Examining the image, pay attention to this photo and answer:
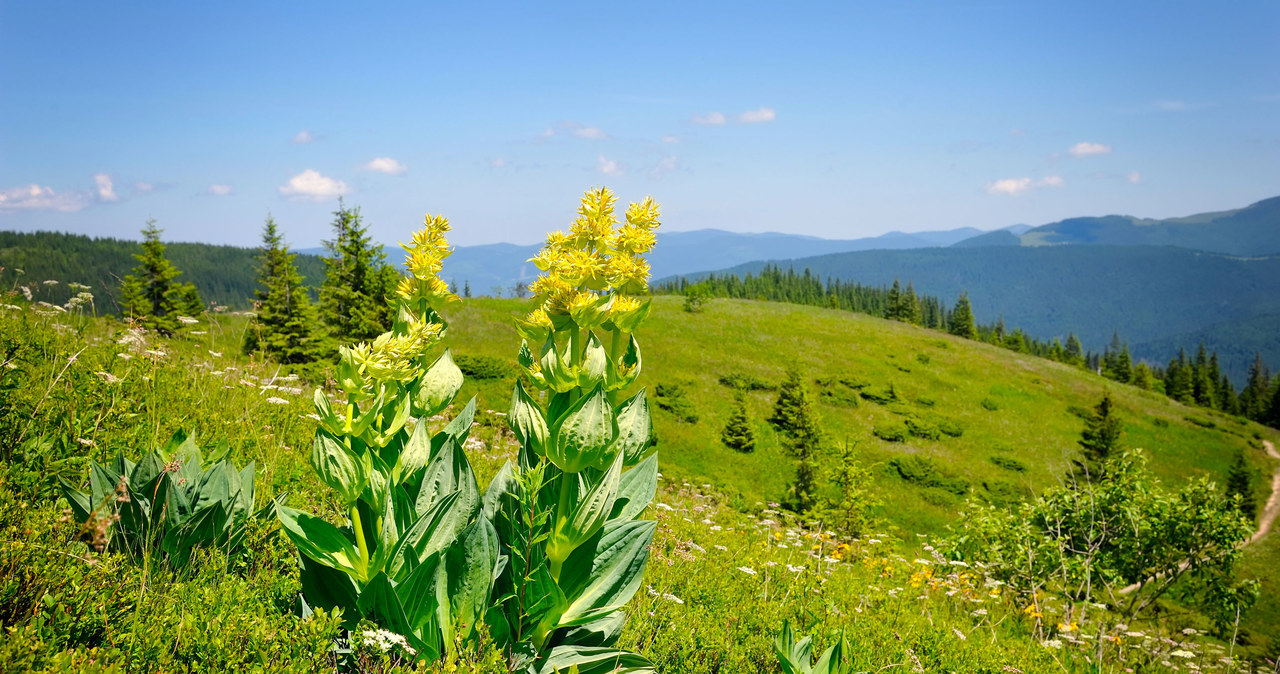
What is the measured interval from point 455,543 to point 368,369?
800 millimetres

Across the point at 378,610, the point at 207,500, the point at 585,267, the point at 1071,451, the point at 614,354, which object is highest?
the point at 585,267

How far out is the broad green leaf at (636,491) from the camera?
2877 millimetres

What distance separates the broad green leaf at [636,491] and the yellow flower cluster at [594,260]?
0.86 metres

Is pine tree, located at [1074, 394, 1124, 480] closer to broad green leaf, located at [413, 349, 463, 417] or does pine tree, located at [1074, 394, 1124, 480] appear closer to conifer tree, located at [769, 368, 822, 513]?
conifer tree, located at [769, 368, 822, 513]

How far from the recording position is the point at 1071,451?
40469mm

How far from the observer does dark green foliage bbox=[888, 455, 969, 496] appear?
32.0 m

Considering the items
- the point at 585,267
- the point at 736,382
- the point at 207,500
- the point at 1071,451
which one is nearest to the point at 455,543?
the point at 585,267

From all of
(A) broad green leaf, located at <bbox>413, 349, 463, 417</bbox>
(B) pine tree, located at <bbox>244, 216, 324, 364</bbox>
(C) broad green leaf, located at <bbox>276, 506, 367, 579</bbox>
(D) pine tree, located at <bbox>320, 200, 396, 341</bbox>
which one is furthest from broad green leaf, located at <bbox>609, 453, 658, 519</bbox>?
(B) pine tree, located at <bbox>244, 216, 324, 364</bbox>

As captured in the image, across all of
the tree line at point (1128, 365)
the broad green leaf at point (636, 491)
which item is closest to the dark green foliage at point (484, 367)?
the tree line at point (1128, 365)

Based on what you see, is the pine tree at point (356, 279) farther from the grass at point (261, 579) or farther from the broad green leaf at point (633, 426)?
the broad green leaf at point (633, 426)

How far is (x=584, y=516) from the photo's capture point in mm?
2449

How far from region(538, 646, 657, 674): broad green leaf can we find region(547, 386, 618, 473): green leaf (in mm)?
842

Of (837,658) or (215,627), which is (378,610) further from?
→ (837,658)

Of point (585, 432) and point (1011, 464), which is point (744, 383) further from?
point (585, 432)
